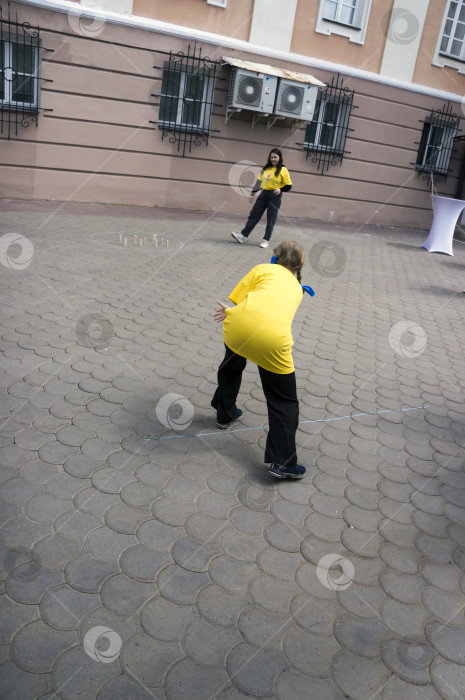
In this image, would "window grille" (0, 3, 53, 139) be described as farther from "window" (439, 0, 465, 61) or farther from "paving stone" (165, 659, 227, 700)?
"paving stone" (165, 659, 227, 700)

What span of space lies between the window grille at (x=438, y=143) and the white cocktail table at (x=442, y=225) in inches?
170

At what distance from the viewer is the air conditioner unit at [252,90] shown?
12.8 metres

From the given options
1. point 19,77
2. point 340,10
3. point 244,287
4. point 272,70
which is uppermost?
point 340,10

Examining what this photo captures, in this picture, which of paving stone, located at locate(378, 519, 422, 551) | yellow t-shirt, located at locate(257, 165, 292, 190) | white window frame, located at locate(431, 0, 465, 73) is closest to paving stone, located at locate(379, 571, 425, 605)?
paving stone, located at locate(378, 519, 422, 551)

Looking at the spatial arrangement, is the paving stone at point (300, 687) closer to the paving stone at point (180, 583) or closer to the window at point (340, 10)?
the paving stone at point (180, 583)

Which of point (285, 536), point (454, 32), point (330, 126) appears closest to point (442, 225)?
point (330, 126)

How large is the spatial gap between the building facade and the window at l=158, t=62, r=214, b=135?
3 centimetres

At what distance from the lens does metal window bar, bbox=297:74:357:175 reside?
1462 centimetres

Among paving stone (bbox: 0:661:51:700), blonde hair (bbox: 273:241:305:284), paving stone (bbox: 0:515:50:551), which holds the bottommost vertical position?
paving stone (bbox: 0:661:51:700)

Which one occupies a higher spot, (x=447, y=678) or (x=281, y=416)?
(x=281, y=416)

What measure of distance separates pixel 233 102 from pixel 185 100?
106cm

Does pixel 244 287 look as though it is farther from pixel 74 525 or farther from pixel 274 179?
pixel 274 179

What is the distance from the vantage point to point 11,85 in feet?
37.2

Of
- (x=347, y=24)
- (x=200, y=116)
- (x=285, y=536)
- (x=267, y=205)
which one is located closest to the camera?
(x=285, y=536)
